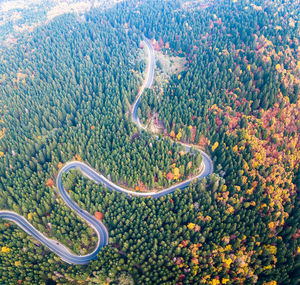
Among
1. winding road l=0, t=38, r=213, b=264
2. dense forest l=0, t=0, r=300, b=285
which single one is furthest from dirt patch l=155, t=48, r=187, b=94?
winding road l=0, t=38, r=213, b=264

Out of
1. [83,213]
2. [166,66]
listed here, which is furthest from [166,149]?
[166,66]

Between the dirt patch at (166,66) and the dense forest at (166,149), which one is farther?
the dirt patch at (166,66)

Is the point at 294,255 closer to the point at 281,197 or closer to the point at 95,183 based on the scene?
the point at 281,197

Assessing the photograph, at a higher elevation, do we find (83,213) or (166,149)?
(166,149)

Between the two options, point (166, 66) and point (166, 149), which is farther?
point (166, 66)

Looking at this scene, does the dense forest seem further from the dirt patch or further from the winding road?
the dirt patch

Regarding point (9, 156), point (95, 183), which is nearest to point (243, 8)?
point (95, 183)

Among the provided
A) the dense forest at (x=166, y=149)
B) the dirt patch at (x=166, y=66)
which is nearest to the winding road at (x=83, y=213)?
the dense forest at (x=166, y=149)

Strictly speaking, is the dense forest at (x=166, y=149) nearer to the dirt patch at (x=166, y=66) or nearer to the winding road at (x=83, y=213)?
the winding road at (x=83, y=213)

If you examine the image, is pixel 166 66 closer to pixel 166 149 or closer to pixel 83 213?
pixel 166 149
